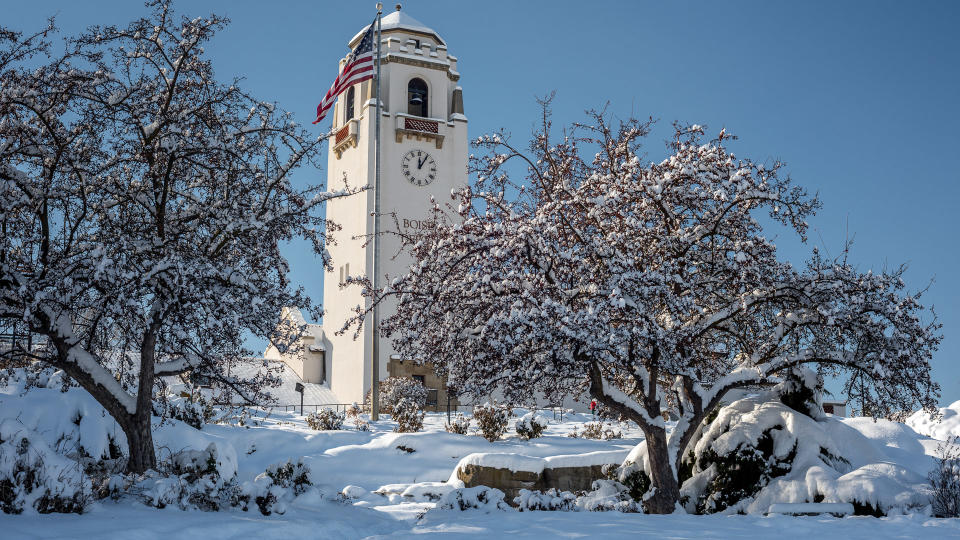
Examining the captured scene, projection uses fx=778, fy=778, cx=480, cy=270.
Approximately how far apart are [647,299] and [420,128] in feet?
116

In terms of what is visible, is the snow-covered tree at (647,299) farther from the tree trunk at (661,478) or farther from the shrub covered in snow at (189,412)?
the shrub covered in snow at (189,412)

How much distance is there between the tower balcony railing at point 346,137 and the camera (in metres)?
45.4

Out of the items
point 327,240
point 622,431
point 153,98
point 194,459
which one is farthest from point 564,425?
point 153,98

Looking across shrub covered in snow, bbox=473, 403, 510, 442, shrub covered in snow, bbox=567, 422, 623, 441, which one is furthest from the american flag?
shrub covered in snow, bbox=567, 422, 623, 441

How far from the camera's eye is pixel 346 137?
46.4 meters

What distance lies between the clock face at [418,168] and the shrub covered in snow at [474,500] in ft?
113

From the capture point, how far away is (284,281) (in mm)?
11492

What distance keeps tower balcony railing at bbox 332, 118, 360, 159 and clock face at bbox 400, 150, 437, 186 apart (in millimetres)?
3507

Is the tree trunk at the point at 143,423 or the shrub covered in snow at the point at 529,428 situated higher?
the tree trunk at the point at 143,423

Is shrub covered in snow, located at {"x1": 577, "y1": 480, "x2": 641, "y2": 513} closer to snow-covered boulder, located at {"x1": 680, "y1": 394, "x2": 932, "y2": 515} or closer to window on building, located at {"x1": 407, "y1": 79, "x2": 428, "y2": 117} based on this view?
snow-covered boulder, located at {"x1": 680, "y1": 394, "x2": 932, "y2": 515}

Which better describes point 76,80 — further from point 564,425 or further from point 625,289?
point 564,425

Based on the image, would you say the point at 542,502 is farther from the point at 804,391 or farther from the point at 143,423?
the point at 804,391

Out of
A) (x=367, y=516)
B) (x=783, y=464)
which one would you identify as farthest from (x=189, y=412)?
(x=783, y=464)

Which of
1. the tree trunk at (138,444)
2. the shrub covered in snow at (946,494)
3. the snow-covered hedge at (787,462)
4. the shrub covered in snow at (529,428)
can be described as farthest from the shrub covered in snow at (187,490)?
the shrub covered in snow at (529,428)
